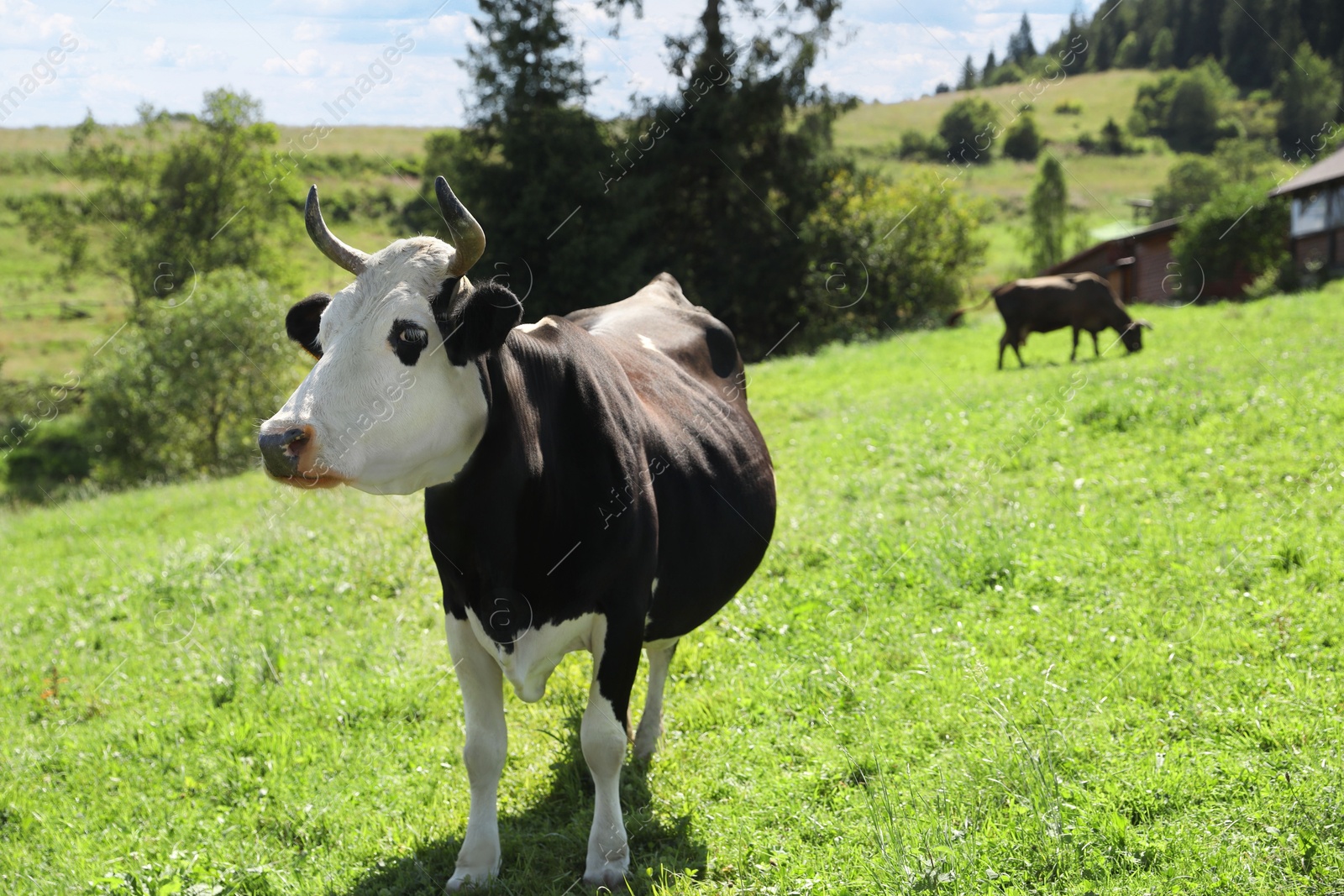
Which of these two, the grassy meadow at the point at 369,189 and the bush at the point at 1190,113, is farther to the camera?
the bush at the point at 1190,113

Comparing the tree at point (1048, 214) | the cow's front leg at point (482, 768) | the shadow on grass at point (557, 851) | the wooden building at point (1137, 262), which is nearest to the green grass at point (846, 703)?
the shadow on grass at point (557, 851)

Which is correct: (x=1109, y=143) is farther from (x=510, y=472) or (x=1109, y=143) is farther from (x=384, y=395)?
(x=384, y=395)

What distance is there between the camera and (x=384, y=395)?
2873mm

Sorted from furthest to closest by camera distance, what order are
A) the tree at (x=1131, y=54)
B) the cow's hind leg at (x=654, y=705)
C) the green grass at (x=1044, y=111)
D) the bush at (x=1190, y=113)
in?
the tree at (x=1131, y=54) → the bush at (x=1190, y=113) → the green grass at (x=1044, y=111) → the cow's hind leg at (x=654, y=705)

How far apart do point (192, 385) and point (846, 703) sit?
928 inches

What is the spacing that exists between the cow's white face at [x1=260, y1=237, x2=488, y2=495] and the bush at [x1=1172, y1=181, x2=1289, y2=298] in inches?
1572

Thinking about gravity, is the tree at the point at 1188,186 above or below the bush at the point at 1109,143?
below

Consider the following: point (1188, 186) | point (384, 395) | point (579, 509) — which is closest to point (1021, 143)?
point (1188, 186)

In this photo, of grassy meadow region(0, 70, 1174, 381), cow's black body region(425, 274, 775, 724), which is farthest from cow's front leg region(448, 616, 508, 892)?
grassy meadow region(0, 70, 1174, 381)

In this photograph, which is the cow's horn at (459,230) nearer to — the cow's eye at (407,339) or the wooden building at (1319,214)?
the cow's eye at (407,339)

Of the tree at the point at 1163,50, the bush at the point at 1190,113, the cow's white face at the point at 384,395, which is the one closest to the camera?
the cow's white face at the point at 384,395

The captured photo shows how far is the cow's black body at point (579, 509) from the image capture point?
330cm

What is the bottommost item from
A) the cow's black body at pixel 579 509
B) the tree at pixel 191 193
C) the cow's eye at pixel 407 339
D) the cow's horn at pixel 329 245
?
the cow's black body at pixel 579 509

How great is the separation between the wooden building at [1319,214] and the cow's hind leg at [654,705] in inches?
1344
